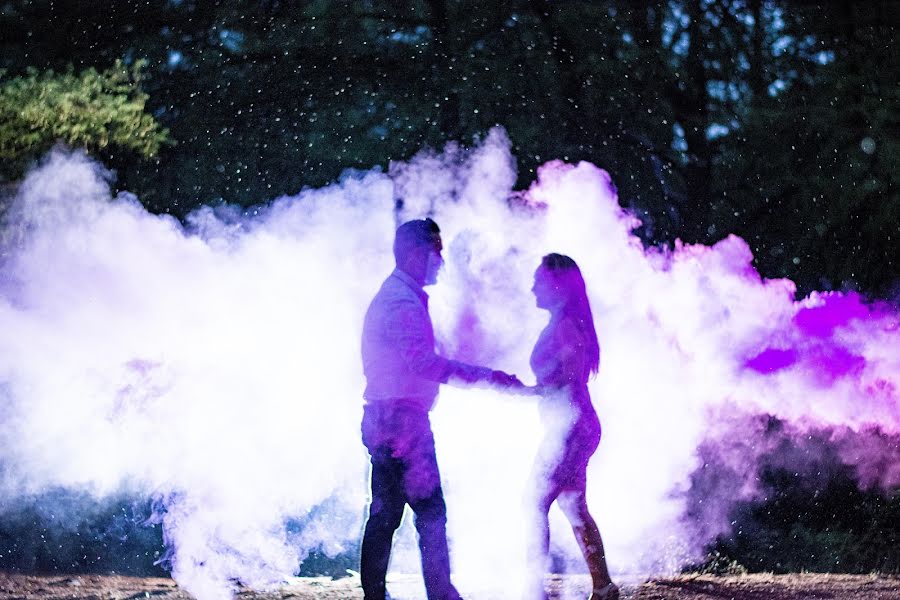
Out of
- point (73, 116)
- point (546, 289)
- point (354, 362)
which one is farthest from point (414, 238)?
point (73, 116)

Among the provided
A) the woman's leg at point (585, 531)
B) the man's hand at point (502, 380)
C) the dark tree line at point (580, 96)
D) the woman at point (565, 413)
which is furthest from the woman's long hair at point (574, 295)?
the dark tree line at point (580, 96)

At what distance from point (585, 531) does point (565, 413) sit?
67 centimetres

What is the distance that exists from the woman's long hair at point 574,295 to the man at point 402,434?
0.69 m

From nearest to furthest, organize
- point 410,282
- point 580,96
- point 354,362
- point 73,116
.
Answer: point 410,282 < point 73,116 < point 354,362 < point 580,96

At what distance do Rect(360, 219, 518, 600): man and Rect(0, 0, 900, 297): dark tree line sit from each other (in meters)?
3.23

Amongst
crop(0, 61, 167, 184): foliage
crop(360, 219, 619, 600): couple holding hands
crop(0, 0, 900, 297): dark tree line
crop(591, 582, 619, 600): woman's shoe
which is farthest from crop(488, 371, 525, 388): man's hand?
crop(0, 61, 167, 184): foliage

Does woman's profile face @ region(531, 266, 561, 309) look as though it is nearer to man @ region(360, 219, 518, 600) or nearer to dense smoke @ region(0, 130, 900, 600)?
man @ region(360, 219, 518, 600)

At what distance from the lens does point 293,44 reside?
711 centimetres

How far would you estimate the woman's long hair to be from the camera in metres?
4.21

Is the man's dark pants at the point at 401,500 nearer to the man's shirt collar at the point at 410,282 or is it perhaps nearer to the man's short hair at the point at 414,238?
the man's shirt collar at the point at 410,282

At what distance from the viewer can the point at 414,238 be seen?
3.98m

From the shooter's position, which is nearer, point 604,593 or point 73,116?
point 604,593

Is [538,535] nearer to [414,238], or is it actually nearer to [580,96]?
[414,238]

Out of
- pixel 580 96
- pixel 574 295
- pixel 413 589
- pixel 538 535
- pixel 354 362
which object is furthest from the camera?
pixel 580 96
